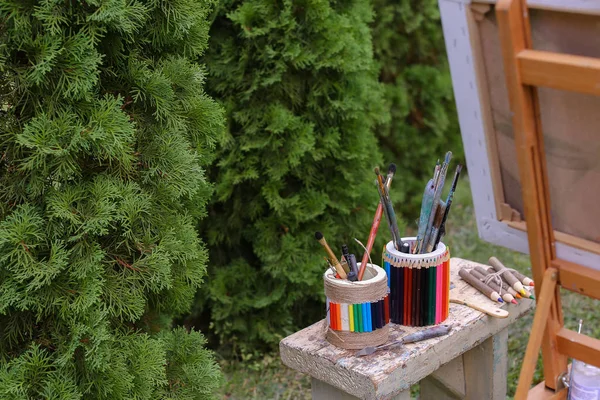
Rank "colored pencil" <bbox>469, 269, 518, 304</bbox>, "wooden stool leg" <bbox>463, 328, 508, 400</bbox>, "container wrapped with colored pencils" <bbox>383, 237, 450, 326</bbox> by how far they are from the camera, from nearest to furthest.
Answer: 1. "container wrapped with colored pencils" <bbox>383, 237, 450, 326</bbox>
2. "colored pencil" <bbox>469, 269, 518, 304</bbox>
3. "wooden stool leg" <bbox>463, 328, 508, 400</bbox>

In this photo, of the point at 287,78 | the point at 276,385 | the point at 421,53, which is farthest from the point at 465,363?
the point at 421,53

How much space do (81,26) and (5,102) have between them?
10.3 inches

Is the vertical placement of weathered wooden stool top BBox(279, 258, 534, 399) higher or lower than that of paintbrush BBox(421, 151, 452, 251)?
lower

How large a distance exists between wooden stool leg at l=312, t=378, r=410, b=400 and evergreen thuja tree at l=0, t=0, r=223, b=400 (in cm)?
40

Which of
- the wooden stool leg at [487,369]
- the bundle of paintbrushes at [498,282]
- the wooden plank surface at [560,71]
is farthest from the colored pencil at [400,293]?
the wooden plank surface at [560,71]

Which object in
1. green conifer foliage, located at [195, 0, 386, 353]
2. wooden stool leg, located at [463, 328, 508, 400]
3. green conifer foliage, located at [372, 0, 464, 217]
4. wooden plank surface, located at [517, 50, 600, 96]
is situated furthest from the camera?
green conifer foliage, located at [372, 0, 464, 217]

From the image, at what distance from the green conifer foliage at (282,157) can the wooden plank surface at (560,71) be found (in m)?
1.55

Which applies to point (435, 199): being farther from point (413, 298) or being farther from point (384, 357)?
point (384, 357)

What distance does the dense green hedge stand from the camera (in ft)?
9.70

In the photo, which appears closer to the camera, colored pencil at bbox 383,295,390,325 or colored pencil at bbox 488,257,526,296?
colored pencil at bbox 383,295,390,325

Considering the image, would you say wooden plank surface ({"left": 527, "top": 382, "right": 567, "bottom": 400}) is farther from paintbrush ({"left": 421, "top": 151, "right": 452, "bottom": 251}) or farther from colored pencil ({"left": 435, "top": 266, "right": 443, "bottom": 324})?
paintbrush ({"left": 421, "top": 151, "right": 452, "bottom": 251})

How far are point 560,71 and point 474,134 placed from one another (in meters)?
0.37

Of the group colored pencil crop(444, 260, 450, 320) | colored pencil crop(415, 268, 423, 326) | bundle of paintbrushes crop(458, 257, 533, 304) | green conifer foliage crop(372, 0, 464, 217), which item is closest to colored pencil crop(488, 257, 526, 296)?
bundle of paintbrushes crop(458, 257, 533, 304)

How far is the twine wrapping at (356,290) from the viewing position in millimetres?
1894
